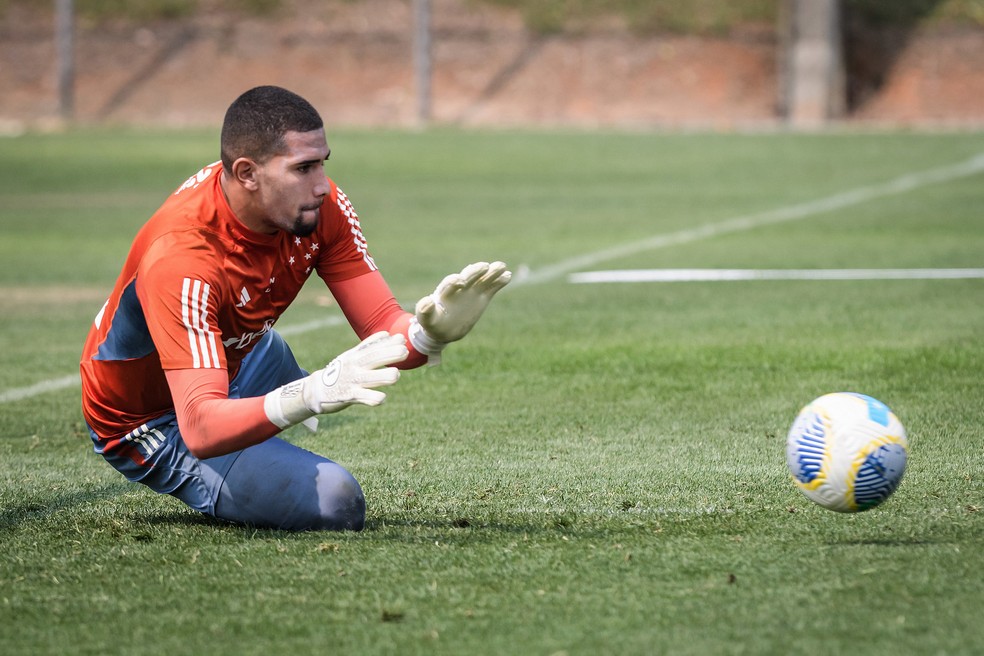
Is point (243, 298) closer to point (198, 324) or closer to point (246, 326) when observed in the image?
point (246, 326)

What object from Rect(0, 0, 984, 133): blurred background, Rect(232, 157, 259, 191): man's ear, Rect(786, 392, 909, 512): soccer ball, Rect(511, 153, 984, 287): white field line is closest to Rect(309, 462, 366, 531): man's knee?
Rect(232, 157, 259, 191): man's ear

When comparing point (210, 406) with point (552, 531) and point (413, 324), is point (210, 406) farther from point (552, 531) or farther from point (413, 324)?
point (552, 531)

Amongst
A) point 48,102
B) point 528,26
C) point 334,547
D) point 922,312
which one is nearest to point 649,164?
point 922,312

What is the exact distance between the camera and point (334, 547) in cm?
505

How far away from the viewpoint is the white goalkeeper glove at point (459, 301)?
5.02m

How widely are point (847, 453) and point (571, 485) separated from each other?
1.31m

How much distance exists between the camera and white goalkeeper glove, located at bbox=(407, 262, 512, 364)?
16.5ft

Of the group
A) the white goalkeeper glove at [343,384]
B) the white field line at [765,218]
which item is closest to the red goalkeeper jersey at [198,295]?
the white goalkeeper glove at [343,384]

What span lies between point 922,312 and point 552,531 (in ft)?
19.3

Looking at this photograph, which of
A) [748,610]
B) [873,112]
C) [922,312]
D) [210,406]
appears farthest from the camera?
[873,112]

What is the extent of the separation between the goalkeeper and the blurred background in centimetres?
3317

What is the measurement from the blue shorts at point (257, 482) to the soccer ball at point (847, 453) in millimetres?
1608

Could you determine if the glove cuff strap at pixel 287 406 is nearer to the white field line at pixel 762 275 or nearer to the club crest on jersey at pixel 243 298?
the club crest on jersey at pixel 243 298

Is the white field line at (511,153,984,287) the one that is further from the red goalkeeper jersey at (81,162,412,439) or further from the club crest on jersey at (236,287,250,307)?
Answer: the club crest on jersey at (236,287,250,307)
